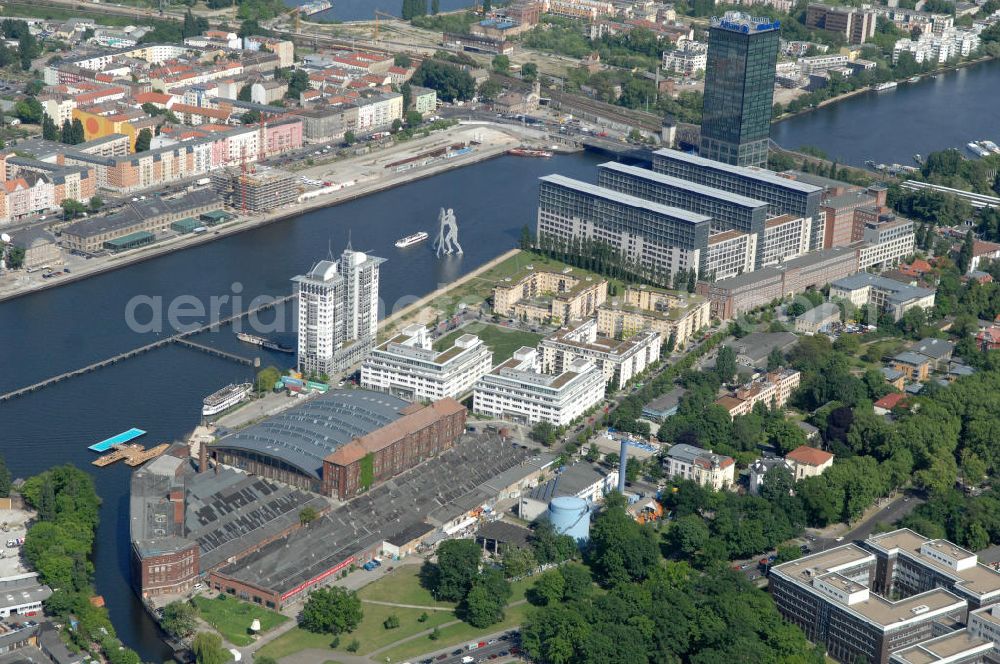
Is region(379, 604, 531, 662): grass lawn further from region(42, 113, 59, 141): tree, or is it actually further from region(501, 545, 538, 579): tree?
region(42, 113, 59, 141): tree

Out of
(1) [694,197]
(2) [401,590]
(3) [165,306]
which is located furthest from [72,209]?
(2) [401,590]

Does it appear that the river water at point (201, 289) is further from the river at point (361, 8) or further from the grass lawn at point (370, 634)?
the river at point (361, 8)

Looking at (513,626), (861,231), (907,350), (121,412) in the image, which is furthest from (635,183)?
(513,626)

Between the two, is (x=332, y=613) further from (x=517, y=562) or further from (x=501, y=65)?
(x=501, y=65)

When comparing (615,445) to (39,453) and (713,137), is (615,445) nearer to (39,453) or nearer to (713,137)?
(39,453)

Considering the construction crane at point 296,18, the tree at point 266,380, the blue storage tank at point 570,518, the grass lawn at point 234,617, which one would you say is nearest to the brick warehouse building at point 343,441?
the tree at point 266,380
